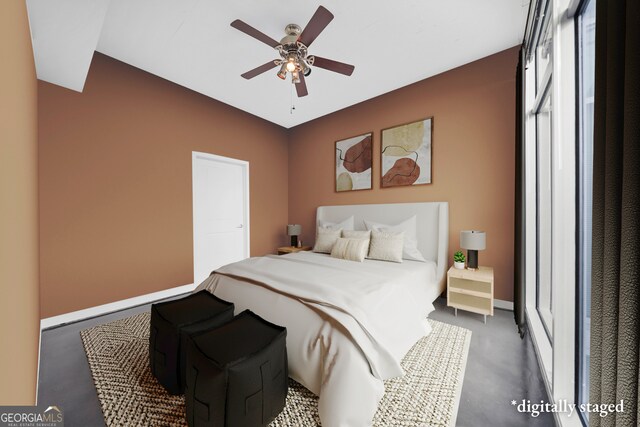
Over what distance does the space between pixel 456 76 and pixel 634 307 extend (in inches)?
→ 131

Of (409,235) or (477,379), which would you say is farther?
(409,235)

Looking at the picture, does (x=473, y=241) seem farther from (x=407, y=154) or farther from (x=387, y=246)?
(x=407, y=154)

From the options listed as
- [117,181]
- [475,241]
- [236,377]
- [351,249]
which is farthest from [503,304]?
[117,181]

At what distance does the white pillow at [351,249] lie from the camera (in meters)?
2.93

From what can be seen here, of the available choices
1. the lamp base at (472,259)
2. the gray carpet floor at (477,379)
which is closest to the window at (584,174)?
the gray carpet floor at (477,379)

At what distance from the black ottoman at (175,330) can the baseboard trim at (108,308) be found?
66.2 inches

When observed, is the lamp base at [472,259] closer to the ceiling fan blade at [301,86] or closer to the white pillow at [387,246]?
the white pillow at [387,246]

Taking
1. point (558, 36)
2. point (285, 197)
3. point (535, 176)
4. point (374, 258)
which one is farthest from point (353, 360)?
point (285, 197)

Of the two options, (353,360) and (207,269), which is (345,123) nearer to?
(207,269)

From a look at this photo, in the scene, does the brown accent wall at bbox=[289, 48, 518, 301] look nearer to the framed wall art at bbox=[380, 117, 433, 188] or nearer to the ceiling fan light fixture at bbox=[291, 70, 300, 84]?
the framed wall art at bbox=[380, 117, 433, 188]

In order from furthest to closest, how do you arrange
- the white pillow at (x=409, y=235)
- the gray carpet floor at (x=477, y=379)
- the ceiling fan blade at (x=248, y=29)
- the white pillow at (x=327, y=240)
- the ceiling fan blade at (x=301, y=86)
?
1. the white pillow at (x=327, y=240)
2. the white pillow at (x=409, y=235)
3. the ceiling fan blade at (x=301, y=86)
4. the ceiling fan blade at (x=248, y=29)
5. the gray carpet floor at (x=477, y=379)

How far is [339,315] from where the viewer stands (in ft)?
4.81

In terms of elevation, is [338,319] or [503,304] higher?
[338,319]

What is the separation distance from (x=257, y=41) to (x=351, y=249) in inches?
95.4
